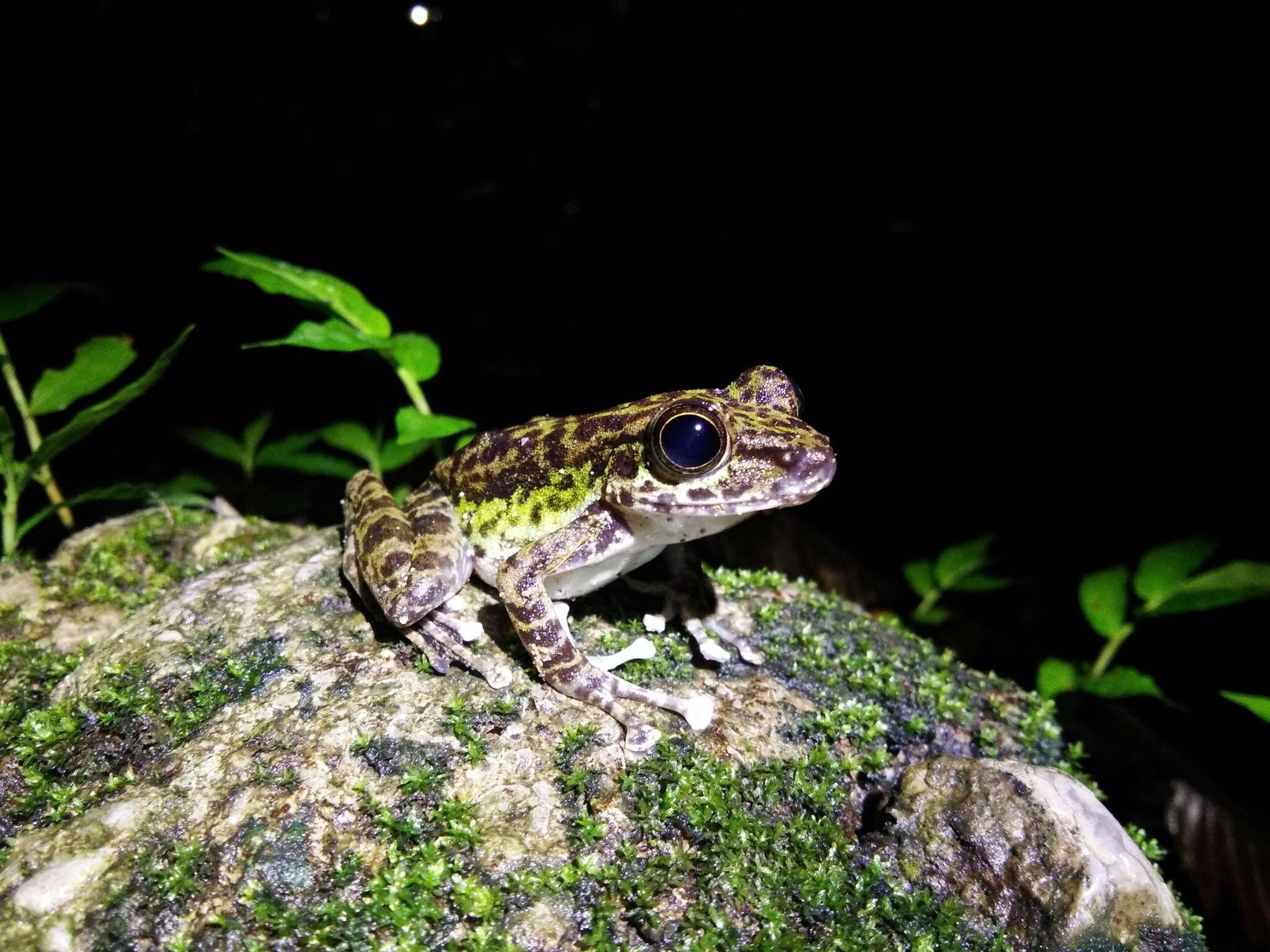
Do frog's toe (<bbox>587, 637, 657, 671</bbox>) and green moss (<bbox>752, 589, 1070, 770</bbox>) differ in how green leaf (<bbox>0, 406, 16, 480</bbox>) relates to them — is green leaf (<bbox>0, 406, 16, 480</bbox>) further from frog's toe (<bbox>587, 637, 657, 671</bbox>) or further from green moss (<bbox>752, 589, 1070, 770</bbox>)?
green moss (<bbox>752, 589, 1070, 770</bbox>)

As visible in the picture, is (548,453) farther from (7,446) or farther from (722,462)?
(7,446)

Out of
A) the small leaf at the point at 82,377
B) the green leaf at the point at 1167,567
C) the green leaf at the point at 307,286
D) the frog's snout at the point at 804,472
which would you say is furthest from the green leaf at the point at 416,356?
the green leaf at the point at 1167,567

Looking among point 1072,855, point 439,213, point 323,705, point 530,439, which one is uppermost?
point 439,213

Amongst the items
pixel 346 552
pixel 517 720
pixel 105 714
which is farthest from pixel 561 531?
pixel 105 714

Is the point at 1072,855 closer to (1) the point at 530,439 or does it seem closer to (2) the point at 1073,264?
(1) the point at 530,439

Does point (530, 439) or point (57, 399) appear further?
point (57, 399)

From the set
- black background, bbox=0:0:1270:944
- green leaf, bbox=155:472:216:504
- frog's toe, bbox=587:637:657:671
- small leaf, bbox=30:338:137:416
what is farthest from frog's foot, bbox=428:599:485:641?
black background, bbox=0:0:1270:944

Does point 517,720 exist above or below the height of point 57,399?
below
